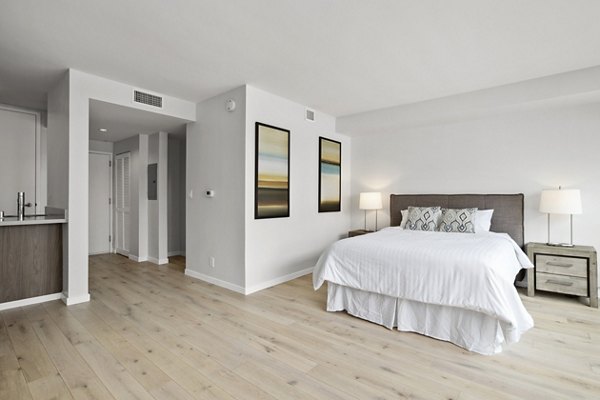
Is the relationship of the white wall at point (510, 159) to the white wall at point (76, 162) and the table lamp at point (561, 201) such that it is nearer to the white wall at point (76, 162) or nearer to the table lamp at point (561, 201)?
the table lamp at point (561, 201)

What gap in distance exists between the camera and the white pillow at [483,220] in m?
4.04

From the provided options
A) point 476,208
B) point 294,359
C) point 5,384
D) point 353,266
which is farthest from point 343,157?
point 5,384

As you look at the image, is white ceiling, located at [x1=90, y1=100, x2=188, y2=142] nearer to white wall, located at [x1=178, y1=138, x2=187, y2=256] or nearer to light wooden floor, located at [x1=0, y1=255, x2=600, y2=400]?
white wall, located at [x1=178, y1=138, x2=187, y2=256]

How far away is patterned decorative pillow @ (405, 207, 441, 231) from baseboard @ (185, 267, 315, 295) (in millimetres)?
1692

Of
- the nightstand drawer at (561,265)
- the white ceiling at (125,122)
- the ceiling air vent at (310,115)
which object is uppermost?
the ceiling air vent at (310,115)

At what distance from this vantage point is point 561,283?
11.3 feet

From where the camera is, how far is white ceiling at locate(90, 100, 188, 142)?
12.7ft

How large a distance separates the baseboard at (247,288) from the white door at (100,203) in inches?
108

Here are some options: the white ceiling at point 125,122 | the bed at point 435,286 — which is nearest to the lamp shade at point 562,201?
the bed at point 435,286

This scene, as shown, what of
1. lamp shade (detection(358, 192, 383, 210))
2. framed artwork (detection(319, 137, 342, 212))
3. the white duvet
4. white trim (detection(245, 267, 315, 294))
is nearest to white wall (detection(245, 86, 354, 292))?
white trim (detection(245, 267, 315, 294))

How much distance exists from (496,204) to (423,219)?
100 cm

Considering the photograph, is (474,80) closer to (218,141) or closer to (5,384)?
(218,141)

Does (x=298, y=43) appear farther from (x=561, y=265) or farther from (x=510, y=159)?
(x=561, y=265)

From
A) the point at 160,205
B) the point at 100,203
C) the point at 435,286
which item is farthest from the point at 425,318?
the point at 100,203
